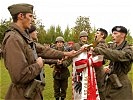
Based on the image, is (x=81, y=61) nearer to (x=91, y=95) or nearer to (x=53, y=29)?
(x=91, y=95)

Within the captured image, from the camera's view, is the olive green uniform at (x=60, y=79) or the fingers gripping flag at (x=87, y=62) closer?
the fingers gripping flag at (x=87, y=62)

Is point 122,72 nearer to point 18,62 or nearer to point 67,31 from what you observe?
point 18,62

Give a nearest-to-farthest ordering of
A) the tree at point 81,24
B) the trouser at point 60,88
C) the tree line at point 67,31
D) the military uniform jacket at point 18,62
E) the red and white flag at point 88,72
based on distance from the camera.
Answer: the military uniform jacket at point 18,62
the red and white flag at point 88,72
the trouser at point 60,88
the tree line at point 67,31
the tree at point 81,24

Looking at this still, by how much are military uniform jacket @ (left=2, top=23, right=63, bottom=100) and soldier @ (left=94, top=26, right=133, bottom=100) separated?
2.35 m

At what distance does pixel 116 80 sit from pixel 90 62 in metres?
0.64

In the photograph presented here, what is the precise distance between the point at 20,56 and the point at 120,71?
306cm

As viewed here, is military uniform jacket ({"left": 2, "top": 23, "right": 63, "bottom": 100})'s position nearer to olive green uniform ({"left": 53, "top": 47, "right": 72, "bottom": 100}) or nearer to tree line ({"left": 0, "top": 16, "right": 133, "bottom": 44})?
olive green uniform ({"left": 53, "top": 47, "right": 72, "bottom": 100})

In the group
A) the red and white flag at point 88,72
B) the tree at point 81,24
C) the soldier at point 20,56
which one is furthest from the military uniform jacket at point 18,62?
the tree at point 81,24

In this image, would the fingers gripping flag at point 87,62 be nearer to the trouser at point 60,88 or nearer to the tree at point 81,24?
the trouser at point 60,88

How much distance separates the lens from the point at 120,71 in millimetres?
7383

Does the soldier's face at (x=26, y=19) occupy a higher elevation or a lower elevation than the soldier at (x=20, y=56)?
higher

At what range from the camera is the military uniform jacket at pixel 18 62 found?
4.86m

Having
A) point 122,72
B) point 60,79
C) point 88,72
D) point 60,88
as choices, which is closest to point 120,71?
point 122,72

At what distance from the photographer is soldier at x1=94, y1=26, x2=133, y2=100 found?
7218 mm
